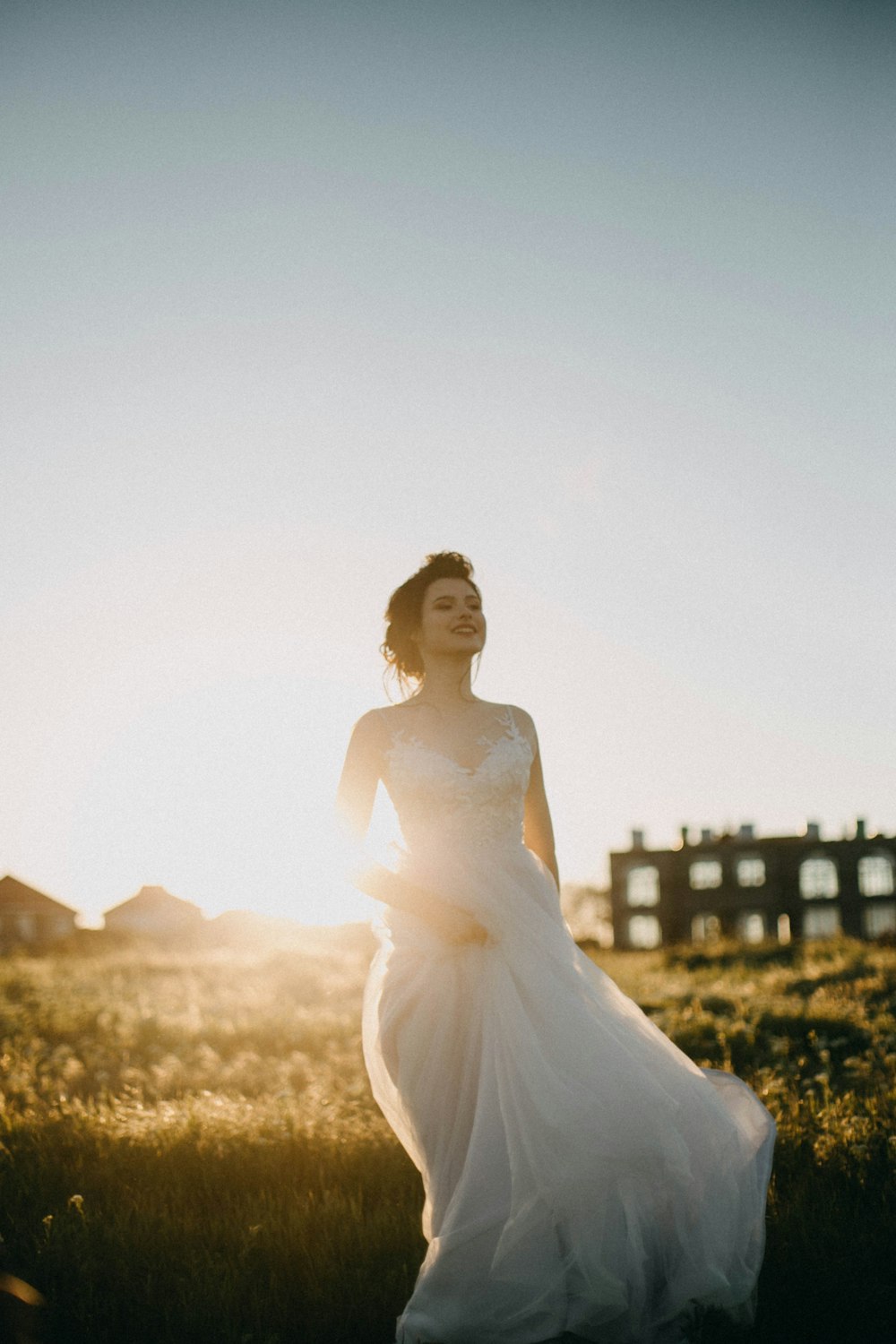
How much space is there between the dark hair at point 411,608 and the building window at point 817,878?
39.3m

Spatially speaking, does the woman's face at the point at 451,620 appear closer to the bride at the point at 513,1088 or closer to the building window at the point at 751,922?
the bride at the point at 513,1088

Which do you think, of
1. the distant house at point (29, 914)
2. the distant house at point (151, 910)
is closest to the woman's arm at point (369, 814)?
the distant house at point (29, 914)

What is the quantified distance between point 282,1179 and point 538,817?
2.51 m

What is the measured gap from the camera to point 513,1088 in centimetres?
375

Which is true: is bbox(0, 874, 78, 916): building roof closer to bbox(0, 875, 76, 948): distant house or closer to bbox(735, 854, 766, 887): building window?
bbox(0, 875, 76, 948): distant house

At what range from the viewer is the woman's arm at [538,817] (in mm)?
4816

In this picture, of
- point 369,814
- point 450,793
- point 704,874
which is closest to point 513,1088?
point 450,793

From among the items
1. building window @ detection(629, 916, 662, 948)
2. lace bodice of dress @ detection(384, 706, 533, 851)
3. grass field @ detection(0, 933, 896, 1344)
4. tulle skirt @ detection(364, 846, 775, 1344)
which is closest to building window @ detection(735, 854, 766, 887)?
building window @ detection(629, 916, 662, 948)

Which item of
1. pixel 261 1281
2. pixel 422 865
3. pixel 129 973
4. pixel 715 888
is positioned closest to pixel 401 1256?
pixel 261 1281

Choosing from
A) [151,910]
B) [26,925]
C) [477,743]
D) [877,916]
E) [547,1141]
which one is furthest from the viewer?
[151,910]

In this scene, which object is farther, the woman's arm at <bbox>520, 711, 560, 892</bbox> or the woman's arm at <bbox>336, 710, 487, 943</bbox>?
the woman's arm at <bbox>520, 711, 560, 892</bbox>

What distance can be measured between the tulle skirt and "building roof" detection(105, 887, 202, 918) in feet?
205

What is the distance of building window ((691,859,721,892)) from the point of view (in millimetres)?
41500

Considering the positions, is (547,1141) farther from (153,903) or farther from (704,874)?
(153,903)
